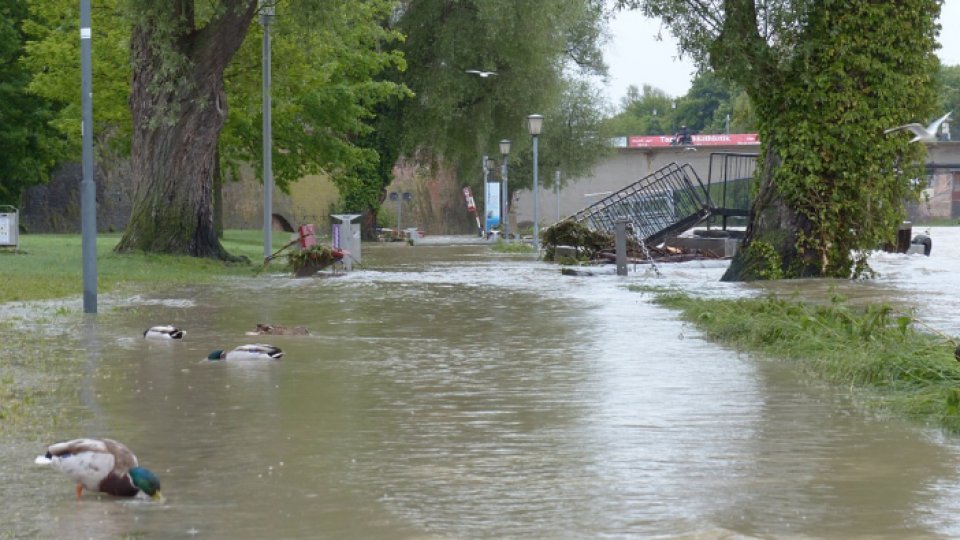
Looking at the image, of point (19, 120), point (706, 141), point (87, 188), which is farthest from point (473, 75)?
point (706, 141)

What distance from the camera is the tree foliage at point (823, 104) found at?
79.3 ft

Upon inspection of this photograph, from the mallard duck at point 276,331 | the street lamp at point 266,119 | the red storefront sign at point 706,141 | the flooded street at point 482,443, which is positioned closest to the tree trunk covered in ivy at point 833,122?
the flooded street at point 482,443

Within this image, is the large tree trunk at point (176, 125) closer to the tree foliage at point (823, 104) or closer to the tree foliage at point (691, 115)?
the tree foliage at point (823, 104)

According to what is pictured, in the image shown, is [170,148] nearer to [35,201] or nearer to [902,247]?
[902,247]

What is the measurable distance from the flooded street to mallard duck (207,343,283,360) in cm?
17

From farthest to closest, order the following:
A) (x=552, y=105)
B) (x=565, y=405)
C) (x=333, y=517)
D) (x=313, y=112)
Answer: (x=552, y=105) → (x=313, y=112) → (x=565, y=405) → (x=333, y=517)

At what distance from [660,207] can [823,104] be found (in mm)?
13826

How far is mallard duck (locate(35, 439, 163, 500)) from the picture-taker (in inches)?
260

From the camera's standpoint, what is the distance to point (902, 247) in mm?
38688

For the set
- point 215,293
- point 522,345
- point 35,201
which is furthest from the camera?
point 35,201

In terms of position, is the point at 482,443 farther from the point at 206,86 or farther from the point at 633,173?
the point at 633,173

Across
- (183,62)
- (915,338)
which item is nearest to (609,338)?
(915,338)

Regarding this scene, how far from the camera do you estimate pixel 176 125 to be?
30.8 meters

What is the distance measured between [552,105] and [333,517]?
50869 millimetres
